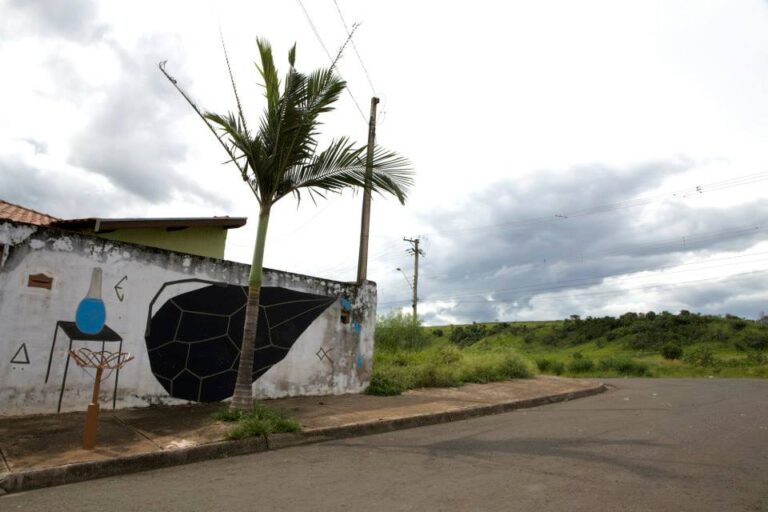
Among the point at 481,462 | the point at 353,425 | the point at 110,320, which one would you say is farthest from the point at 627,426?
the point at 110,320

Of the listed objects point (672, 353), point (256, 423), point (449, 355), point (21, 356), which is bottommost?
point (256, 423)

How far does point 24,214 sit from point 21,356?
20.4 ft

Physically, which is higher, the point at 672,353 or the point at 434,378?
the point at 672,353

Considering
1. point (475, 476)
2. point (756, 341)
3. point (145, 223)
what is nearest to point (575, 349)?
point (756, 341)

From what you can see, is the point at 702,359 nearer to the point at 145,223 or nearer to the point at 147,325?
the point at 145,223

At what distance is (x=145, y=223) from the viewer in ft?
36.8

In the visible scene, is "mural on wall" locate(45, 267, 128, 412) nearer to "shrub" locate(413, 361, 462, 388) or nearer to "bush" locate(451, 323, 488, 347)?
"shrub" locate(413, 361, 462, 388)

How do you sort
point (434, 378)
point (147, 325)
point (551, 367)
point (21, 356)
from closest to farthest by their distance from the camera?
1. point (21, 356)
2. point (147, 325)
3. point (434, 378)
4. point (551, 367)

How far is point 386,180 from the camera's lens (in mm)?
7680

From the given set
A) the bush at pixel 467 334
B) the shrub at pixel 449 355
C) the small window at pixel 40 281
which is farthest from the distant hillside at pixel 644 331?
the small window at pixel 40 281

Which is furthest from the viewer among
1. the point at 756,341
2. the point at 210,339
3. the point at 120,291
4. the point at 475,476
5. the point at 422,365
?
the point at 756,341

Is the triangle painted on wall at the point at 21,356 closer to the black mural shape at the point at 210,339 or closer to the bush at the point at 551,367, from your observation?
the black mural shape at the point at 210,339

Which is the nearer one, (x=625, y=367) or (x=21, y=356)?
(x=21, y=356)

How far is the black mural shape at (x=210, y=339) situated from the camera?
8047mm
